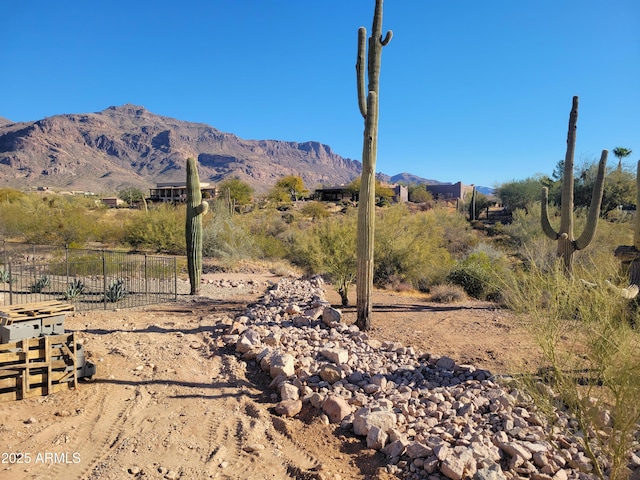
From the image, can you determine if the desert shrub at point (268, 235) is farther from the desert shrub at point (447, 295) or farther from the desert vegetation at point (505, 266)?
the desert shrub at point (447, 295)

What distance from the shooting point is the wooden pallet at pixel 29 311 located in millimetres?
5763

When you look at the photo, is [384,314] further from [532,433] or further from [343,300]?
[532,433]

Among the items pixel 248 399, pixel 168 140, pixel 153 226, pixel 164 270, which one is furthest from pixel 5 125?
pixel 248 399

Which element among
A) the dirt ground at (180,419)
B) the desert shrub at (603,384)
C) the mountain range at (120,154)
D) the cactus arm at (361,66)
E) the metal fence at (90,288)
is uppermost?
the mountain range at (120,154)

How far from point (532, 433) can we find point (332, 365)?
104 inches

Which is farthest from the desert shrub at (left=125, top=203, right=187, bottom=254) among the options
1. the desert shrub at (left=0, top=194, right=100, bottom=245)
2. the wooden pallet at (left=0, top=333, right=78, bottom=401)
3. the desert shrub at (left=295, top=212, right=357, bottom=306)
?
the wooden pallet at (left=0, top=333, right=78, bottom=401)

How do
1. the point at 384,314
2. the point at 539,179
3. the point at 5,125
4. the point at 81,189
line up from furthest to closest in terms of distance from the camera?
the point at 5,125, the point at 81,189, the point at 539,179, the point at 384,314

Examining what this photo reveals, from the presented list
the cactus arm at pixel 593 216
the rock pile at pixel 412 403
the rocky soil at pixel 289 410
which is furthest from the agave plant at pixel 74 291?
the cactus arm at pixel 593 216

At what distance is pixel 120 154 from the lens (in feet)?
434

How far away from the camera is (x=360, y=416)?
503 centimetres

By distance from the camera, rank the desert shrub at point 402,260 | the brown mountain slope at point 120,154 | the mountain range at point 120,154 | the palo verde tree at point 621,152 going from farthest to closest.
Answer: the brown mountain slope at point 120,154 < the mountain range at point 120,154 < the palo verde tree at point 621,152 < the desert shrub at point 402,260

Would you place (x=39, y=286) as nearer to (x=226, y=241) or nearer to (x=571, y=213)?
(x=226, y=241)

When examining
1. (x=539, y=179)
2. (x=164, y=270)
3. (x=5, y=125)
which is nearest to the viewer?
(x=164, y=270)

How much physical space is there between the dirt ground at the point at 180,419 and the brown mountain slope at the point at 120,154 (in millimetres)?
93017
